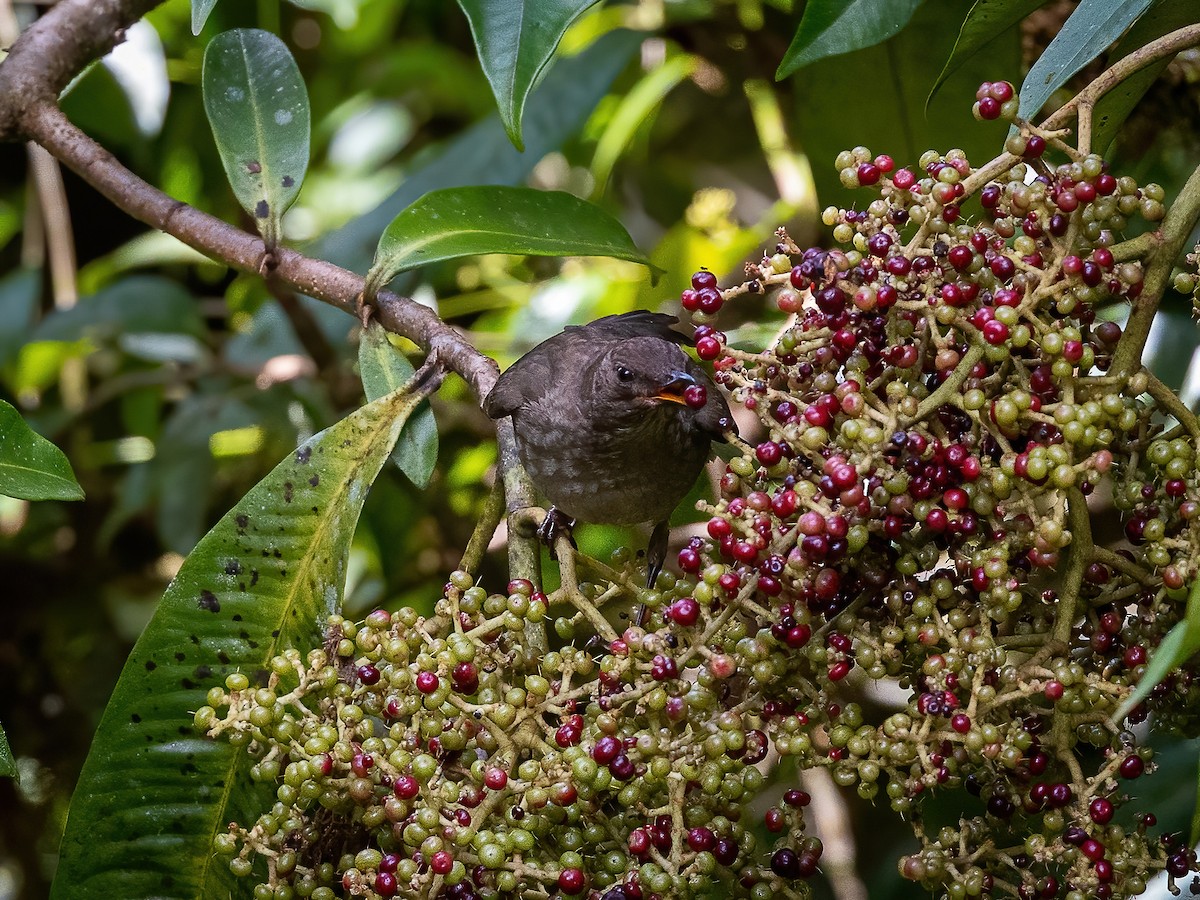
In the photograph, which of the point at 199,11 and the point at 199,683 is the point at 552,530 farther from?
the point at 199,11

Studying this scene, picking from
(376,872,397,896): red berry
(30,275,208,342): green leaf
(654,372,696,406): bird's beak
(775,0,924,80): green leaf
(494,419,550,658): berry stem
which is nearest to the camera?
(376,872,397,896): red berry

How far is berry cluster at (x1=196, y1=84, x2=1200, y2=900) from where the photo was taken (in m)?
1.19

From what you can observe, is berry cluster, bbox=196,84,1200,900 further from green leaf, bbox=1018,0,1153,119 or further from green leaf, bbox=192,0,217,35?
green leaf, bbox=192,0,217,35

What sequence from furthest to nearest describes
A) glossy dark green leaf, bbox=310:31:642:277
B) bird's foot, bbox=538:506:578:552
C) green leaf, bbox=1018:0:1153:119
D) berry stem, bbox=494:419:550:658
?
glossy dark green leaf, bbox=310:31:642:277 < bird's foot, bbox=538:506:578:552 < berry stem, bbox=494:419:550:658 < green leaf, bbox=1018:0:1153:119

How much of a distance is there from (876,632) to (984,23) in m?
0.83

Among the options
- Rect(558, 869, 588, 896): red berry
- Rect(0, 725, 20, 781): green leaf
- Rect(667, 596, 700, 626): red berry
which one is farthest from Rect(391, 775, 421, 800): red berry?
Rect(0, 725, 20, 781): green leaf

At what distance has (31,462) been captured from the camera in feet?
5.45

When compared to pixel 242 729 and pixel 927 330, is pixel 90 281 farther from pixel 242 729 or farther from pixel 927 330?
pixel 927 330

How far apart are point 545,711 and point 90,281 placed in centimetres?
289

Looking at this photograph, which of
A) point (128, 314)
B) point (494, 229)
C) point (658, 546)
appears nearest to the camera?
point (494, 229)

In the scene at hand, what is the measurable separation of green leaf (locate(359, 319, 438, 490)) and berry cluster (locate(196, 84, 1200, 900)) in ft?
1.50

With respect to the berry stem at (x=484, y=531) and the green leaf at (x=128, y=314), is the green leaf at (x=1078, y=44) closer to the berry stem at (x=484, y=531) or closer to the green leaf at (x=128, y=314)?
the berry stem at (x=484, y=531)

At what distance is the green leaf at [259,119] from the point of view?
2055 mm

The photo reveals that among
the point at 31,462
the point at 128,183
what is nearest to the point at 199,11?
the point at 128,183
